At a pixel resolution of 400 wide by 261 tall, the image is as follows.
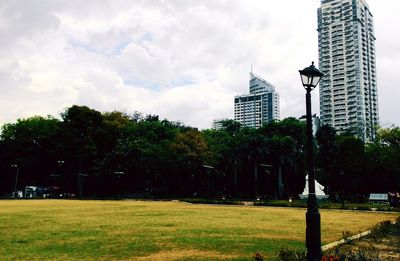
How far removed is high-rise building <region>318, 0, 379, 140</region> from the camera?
118875 mm

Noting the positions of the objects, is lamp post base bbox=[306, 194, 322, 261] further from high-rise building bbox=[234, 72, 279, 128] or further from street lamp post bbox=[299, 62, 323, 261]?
high-rise building bbox=[234, 72, 279, 128]

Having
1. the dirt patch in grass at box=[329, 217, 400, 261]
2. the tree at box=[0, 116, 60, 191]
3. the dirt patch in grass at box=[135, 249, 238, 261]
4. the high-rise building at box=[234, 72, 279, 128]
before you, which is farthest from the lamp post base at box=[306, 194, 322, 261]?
the high-rise building at box=[234, 72, 279, 128]

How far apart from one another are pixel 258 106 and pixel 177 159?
275 ft

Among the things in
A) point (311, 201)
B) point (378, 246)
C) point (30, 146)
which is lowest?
point (378, 246)

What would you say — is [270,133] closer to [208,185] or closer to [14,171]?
[208,185]

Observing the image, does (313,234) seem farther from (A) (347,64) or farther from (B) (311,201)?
(A) (347,64)

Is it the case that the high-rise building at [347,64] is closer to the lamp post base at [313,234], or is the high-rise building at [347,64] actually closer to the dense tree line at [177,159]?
the dense tree line at [177,159]

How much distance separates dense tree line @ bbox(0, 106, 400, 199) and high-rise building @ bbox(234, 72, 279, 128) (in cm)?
5094

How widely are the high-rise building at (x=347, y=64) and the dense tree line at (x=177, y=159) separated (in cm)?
4545

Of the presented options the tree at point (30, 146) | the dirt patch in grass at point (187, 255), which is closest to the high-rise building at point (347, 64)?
the tree at point (30, 146)

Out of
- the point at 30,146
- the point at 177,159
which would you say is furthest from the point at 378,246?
the point at 30,146

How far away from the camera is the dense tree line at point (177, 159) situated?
59125mm

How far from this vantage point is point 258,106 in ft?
470

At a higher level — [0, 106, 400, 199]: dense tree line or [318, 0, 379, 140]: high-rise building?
[318, 0, 379, 140]: high-rise building
